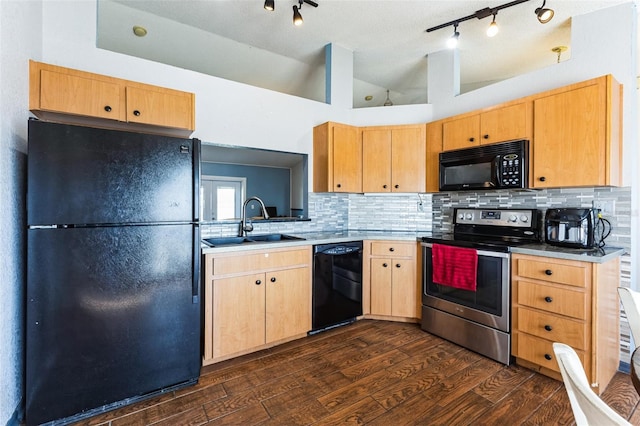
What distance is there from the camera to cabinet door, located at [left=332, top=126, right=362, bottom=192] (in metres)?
3.22

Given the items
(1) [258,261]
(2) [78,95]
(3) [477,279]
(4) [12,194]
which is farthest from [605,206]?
(4) [12,194]

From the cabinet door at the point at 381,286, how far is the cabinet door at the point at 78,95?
2582 mm

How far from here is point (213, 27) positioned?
3.06 m

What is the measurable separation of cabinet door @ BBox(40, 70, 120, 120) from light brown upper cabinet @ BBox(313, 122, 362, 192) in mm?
1910

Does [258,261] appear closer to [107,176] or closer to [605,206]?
[107,176]

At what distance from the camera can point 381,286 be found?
10.2 ft

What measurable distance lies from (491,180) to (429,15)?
170 cm

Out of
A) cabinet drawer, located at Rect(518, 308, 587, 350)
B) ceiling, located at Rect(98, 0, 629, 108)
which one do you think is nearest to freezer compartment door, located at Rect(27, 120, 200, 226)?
ceiling, located at Rect(98, 0, 629, 108)

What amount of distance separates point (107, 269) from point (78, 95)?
1.13 m

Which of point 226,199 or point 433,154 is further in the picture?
point 226,199

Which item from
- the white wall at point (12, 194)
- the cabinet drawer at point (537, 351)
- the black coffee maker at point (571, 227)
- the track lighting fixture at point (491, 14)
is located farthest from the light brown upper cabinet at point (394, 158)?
the white wall at point (12, 194)

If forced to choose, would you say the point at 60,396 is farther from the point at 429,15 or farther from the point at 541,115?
Answer: the point at 429,15

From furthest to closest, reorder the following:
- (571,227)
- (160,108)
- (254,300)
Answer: (254,300) → (571,227) → (160,108)

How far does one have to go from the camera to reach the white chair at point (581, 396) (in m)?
0.58
